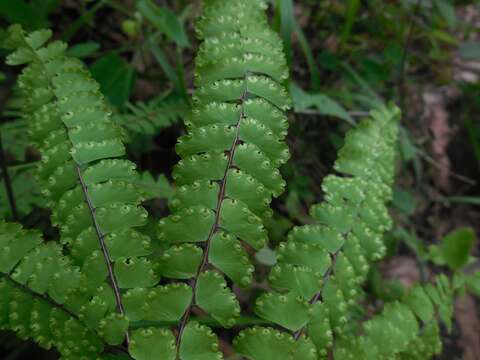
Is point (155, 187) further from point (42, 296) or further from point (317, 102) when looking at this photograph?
point (317, 102)

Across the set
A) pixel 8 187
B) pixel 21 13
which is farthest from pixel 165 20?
pixel 8 187

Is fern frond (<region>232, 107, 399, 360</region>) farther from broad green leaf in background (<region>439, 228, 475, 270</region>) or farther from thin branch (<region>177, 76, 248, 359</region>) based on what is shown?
broad green leaf in background (<region>439, 228, 475, 270</region>)

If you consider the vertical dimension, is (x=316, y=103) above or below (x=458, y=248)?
above

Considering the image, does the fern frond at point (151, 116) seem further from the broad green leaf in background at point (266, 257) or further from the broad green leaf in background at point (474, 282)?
the broad green leaf in background at point (474, 282)

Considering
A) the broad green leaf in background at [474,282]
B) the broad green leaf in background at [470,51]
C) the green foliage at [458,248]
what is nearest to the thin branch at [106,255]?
the broad green leaf in background at [474,282]

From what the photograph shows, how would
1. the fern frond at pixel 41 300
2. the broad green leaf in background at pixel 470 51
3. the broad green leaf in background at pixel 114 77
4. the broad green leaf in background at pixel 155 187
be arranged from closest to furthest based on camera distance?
the fern frond at pixel 41 300
the broad green leaf in background at pixel 155 187
the broad green leaf in background at pixel 114 77
the broad green leaf in background at pixel 470 51

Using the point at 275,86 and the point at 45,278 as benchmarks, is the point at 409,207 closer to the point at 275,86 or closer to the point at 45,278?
the point at 275,86
